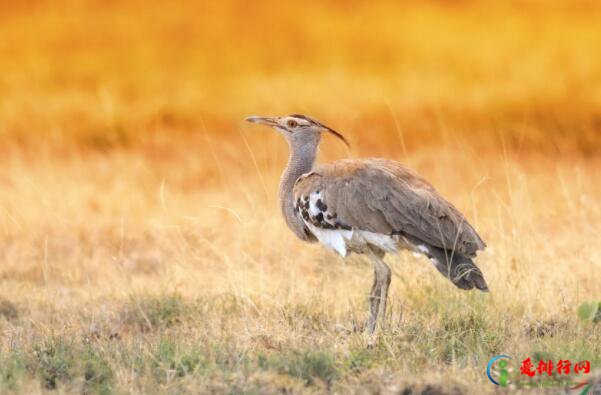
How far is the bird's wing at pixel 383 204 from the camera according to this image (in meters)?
5.59

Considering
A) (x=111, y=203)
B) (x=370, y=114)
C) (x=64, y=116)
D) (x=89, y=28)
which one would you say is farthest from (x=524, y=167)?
(x=89, y=28)

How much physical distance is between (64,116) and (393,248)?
329 inches

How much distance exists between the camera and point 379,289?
611 cm

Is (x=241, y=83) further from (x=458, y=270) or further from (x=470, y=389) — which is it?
(x=470, y=389)

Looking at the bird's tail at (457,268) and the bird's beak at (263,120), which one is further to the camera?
the bird's beak at (263,120)

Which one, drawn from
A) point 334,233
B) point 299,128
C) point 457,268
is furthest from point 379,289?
point 299,128

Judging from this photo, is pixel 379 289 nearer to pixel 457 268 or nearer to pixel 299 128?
pixel 457 268

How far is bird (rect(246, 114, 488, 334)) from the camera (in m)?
5.57

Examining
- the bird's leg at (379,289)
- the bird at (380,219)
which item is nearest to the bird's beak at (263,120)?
the bird at (380,219)

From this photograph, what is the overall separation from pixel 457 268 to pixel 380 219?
41cm

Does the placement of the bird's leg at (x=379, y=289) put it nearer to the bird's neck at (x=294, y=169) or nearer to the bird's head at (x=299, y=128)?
the bird's neck at (x=294, y=169)

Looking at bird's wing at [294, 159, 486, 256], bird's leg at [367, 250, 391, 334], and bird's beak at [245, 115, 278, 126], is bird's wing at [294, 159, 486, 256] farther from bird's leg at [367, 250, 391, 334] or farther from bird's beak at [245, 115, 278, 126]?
bird's beak at [245, 115, 278, 126]

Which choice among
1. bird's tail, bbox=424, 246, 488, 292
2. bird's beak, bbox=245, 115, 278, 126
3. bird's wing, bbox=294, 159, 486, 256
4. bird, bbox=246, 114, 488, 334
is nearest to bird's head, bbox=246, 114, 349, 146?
bird's beak, bbox=245, 115, 278, 126

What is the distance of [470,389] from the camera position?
4.71 metres
